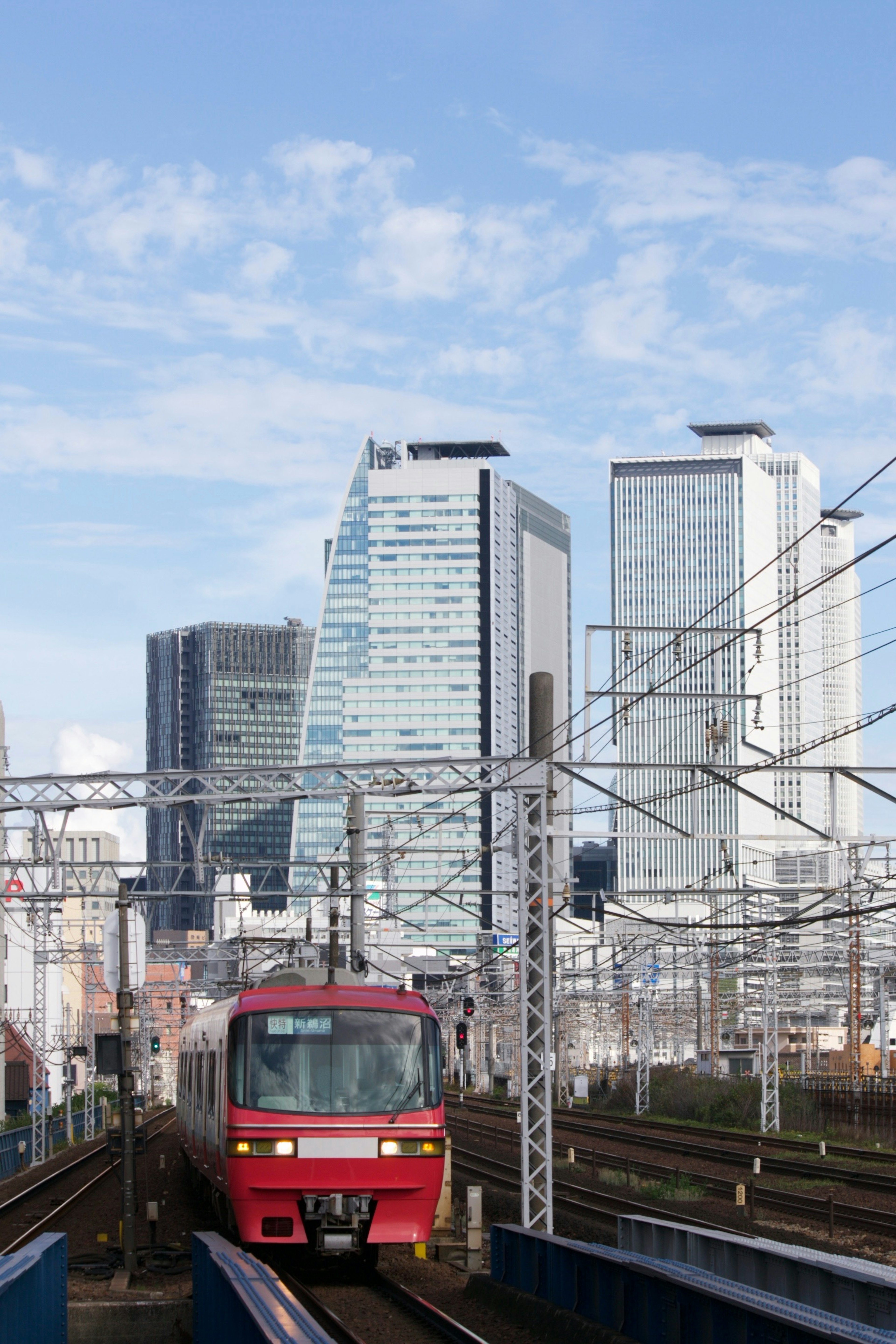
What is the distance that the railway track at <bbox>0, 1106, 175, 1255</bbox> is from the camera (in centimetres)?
2127

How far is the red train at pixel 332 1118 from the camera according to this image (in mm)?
15391

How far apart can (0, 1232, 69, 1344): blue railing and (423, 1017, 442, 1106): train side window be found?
4401 millimetres

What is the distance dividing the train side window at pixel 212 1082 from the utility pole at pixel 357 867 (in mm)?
8039

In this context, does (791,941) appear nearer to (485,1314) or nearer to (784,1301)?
(485,1314)

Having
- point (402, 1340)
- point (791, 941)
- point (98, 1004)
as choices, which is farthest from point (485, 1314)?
point (98, 1004)

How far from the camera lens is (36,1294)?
11.0 m

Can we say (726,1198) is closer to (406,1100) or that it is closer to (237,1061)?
(406,1100)

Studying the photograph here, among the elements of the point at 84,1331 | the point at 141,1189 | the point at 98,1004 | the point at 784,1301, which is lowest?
the point at 98,1004

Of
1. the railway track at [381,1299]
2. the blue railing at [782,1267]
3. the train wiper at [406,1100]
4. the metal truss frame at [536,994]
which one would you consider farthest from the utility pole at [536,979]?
the blue railing at [782,1267]

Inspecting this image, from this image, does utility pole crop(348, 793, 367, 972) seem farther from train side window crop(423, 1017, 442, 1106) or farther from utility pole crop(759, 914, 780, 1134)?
utility pole crop(759, 914, 780, 1134)

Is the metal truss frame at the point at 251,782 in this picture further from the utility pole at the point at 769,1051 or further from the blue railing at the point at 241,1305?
the utility pole at the point at 769,1051

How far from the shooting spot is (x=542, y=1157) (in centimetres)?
1958

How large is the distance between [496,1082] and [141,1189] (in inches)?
2273

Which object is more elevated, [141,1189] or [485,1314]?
[485,1314]
